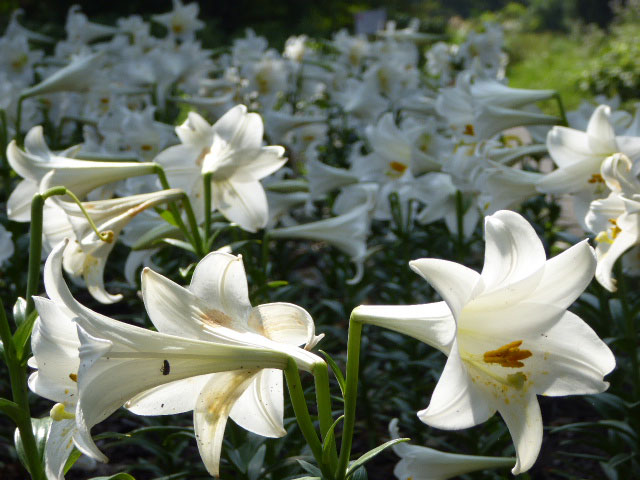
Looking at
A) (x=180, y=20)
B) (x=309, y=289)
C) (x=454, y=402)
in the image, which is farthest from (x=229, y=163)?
(x=180, y=20)

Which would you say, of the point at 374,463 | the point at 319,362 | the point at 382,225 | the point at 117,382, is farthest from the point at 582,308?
the point at 117,382

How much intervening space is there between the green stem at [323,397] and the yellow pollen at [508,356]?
0.75 ft

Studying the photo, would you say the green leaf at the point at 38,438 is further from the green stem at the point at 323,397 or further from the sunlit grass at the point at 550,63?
the sunlit grass at the point at 550,63

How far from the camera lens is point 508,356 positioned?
3.49 ft

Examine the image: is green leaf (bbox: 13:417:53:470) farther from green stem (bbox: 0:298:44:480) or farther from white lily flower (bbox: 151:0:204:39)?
white lily flower (bbox: 151:0:204:39)

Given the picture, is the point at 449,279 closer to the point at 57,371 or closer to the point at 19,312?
the point at 57,371

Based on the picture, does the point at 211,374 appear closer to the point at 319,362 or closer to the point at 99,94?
the point at 319,362

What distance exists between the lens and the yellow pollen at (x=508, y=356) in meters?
1.06

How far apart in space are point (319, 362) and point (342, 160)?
4.03 meters

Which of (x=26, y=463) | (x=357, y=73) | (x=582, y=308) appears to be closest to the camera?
(x=26, y=463)

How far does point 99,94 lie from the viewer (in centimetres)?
418

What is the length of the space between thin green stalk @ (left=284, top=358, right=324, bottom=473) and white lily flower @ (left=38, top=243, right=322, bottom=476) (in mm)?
15

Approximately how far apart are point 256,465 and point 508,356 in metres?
0.78

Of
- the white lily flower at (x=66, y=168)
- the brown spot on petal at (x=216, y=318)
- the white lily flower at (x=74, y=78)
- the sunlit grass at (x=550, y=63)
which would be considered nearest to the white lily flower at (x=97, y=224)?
the white lily flower at (x=66, y=168)
